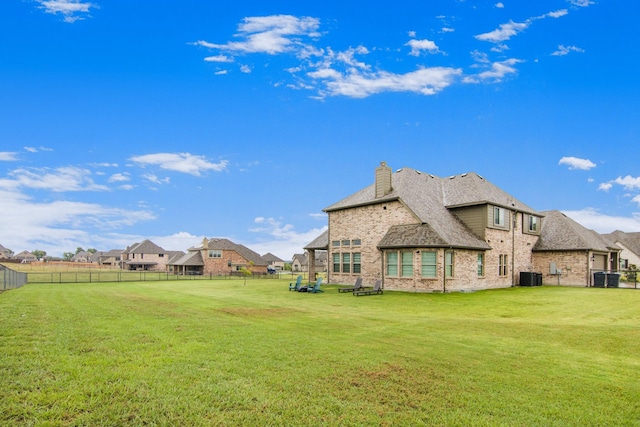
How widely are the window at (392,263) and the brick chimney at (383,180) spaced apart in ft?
15.5

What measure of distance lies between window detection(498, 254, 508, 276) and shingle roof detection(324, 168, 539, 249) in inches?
136

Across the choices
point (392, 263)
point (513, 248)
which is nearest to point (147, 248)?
point (392, 263)

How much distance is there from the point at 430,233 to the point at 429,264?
1862 millimetres

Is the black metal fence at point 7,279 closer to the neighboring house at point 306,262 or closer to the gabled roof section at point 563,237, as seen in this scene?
the gabled roof section at point 563,237

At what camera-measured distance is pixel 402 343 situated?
9.30 m

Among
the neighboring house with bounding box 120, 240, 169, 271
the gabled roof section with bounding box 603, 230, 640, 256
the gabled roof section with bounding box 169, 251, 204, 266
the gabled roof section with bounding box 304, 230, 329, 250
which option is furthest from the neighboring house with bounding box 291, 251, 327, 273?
the gabled roof section with bounding box 304, 230, 329, 250

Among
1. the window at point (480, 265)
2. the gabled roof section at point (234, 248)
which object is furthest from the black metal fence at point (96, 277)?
the window at point (480, 265)

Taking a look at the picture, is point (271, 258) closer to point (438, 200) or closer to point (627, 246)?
point (627, 246)

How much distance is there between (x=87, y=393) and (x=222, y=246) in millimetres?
71031

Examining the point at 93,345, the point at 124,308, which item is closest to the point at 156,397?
the point at 93,345

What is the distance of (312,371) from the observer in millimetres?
6750

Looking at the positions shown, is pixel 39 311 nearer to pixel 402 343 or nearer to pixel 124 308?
pixel 124 308

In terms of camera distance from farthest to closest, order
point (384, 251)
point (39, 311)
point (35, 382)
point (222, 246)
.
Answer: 1. point (222, 246)
2. point (384, 251)
3. point (39, 311)
4. point (35, 382)

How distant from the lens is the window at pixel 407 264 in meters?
25.2
